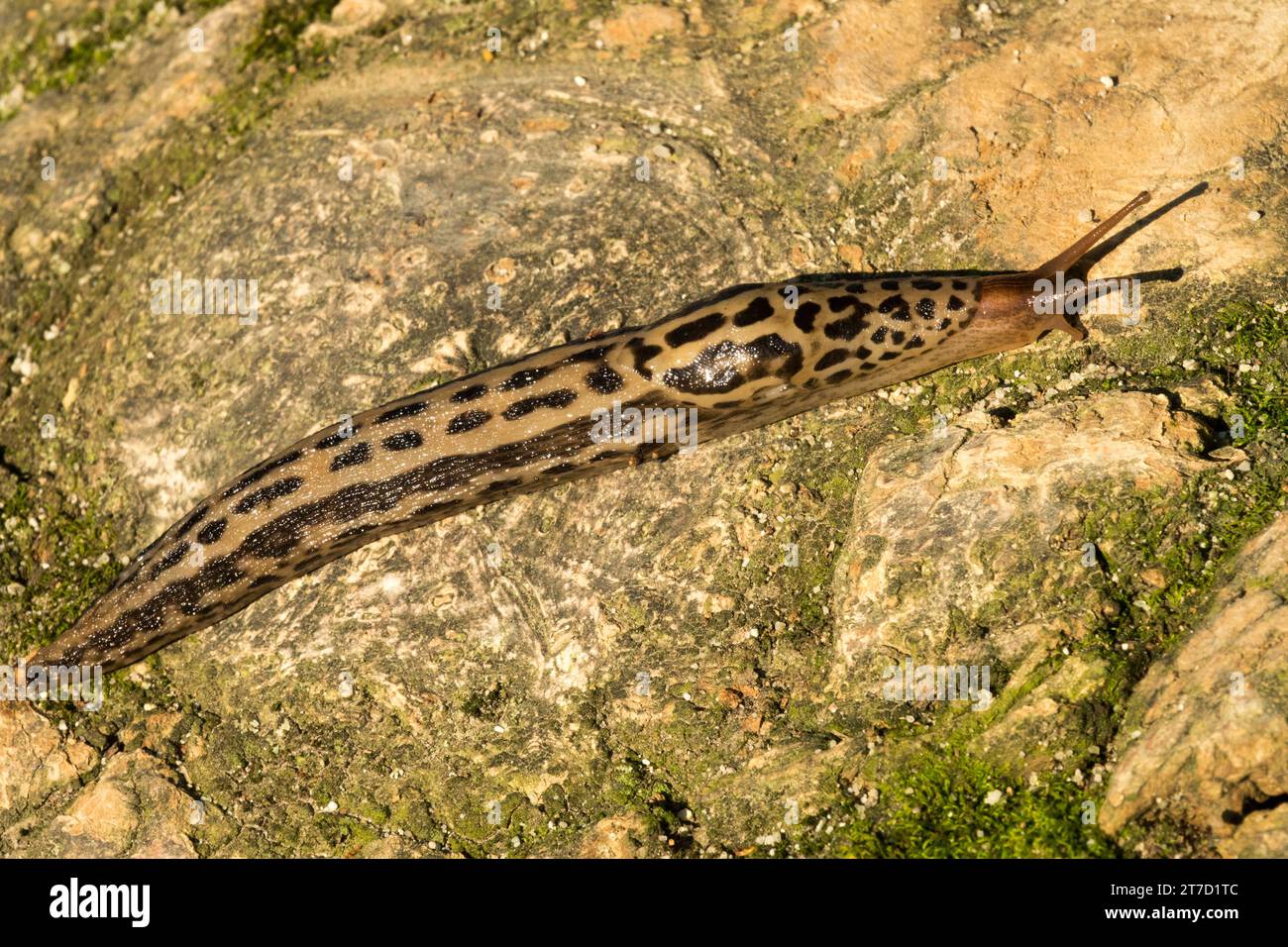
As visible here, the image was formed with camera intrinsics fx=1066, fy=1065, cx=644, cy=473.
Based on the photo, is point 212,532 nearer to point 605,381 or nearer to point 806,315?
point 605,381

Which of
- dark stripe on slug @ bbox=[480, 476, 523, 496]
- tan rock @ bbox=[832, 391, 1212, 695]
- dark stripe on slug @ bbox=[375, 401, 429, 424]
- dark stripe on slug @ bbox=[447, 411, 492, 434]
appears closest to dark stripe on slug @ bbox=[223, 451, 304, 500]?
dark stripe on slug @ bbox=[375, 401, 429, 424]

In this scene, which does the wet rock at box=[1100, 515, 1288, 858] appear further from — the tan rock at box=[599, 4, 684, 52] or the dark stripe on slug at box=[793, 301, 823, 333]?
the tan rock at box=[599, 4, 684, 52]

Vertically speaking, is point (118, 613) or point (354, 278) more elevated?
point (354, 278)

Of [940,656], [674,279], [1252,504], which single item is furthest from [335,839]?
[1252,504]

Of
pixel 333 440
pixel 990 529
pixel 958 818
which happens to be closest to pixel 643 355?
pixel 333 440
